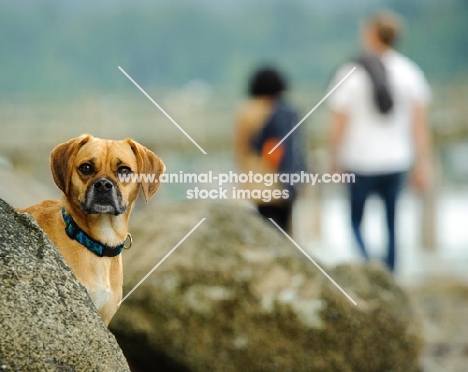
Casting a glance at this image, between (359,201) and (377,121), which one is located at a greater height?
(377,121)

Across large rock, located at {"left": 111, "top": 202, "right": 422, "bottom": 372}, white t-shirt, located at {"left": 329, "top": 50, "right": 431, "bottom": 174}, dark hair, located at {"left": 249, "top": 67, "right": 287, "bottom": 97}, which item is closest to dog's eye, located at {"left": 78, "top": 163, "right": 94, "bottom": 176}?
large rock, located at {"left": 111, "top": 202, "right": 422, "bottom": 372}

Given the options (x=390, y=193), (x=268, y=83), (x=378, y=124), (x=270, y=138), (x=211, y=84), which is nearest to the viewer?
(x=270, y=138)

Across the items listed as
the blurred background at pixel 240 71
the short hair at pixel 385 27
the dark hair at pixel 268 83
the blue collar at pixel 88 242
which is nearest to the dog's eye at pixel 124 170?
the blue collar at pixel 88 242

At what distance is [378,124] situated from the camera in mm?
6555

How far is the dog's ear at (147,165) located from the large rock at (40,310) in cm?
33

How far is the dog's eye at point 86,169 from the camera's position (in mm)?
2072

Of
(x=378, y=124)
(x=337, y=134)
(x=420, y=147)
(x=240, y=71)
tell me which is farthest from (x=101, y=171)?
(x=240, y=71)

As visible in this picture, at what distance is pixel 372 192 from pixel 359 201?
0.37ft

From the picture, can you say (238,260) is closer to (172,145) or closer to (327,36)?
(172,145)

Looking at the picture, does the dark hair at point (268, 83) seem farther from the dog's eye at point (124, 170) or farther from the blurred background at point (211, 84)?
the dog's eye at point (124, 170)

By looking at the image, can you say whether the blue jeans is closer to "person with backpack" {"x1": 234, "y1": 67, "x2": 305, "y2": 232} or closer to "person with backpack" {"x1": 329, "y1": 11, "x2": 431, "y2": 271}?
"person with backpack" {"x1": 329, "y1": 11, "x2": 431, "y2": 271}

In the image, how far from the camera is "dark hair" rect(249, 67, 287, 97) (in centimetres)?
682

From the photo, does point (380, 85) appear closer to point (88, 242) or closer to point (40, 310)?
point (40, 310)

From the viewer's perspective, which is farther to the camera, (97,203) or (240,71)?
(240,71)
